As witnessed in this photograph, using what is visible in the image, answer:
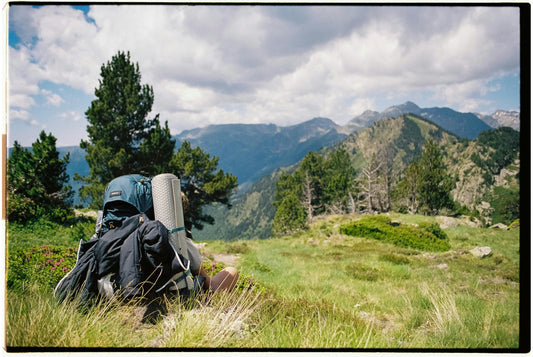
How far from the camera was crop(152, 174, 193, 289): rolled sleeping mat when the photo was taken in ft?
8.96

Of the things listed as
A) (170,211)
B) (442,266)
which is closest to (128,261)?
(170,211)

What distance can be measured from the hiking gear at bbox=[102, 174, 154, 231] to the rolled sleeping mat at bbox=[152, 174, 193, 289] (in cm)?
13

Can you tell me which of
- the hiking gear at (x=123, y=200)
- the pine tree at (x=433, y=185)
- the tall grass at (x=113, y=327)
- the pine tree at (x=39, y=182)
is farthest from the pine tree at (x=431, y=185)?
the hiking gear at (x=123, y=200)

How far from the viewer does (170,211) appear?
2.75 meters

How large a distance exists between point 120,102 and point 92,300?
1937 centimetres

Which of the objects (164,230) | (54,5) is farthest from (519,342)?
(54,5)

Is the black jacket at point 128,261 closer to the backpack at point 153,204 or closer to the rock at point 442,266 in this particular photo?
the backpack at point 153,204

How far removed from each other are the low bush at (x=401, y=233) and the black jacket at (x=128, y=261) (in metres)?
15.8

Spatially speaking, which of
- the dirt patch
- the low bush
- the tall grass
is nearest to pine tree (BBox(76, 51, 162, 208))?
the dirt patch

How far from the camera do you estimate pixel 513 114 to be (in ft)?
11.1

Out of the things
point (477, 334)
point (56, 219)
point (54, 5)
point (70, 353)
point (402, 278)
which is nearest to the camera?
point (70, 353)

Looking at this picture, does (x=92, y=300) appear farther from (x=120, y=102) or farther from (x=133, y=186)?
(x=120, y=102)

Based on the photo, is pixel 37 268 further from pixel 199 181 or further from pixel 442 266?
pixel 199 181

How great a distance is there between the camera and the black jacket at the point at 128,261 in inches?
95.7
